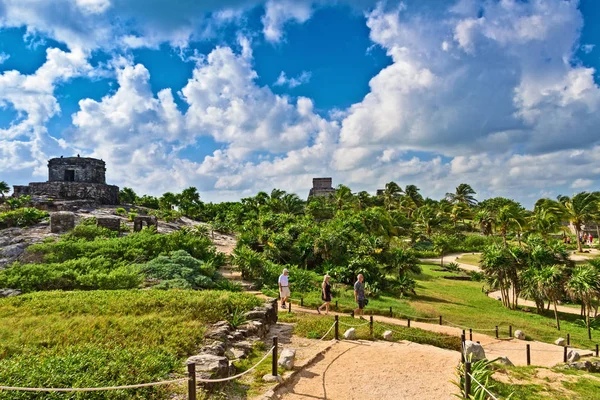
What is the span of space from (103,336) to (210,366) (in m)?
2.71

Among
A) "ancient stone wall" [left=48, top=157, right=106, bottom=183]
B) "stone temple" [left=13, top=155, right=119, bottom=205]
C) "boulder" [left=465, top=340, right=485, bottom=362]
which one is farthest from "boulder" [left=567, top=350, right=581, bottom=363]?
"ancient stone wall" [left=48, top=157, right=106, bottom=183]

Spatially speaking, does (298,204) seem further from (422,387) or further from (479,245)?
(422,387)

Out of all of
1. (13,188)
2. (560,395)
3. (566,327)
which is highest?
(13,188)

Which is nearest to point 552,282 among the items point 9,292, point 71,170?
point 9,292

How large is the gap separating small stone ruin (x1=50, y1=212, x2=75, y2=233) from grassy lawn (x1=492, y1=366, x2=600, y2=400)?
27957 millimetres

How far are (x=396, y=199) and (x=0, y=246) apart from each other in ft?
223

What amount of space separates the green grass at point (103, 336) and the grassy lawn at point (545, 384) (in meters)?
6.82

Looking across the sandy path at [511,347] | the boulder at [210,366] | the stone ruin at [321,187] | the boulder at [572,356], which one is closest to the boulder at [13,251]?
the sandy path at [511,347]

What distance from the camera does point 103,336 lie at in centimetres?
820

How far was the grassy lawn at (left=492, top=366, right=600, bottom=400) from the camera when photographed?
26.3 feet

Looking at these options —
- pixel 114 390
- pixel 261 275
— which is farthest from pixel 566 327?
pixel 114 390

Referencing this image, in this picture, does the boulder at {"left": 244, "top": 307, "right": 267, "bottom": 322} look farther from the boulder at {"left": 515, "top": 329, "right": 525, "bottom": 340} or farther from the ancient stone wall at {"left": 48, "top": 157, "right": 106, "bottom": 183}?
the ancient stone wall at {"left": 48, "top": 157, "right": 106, "bottom": 183}

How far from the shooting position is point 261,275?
22266 millimetres

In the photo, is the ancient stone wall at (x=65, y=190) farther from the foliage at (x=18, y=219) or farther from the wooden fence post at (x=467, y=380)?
the wooden fence post at (x=467, y=380)
